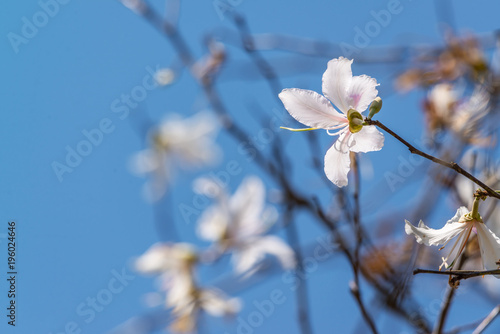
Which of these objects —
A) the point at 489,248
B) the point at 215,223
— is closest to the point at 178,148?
the point at 215,223

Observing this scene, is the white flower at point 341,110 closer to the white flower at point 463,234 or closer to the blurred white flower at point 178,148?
the white flower at point 463,234

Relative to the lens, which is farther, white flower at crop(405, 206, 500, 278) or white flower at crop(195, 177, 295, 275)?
white flower at crop(195, 177, 295, 275)

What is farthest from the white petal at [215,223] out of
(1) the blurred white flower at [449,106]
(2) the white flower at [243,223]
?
(1) the blurred white flower at [449,106]

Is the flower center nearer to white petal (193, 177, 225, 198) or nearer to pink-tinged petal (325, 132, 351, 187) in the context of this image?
pink-tinged petal (325, 132, 351, 187)

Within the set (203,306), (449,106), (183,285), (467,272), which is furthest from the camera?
(183,285)

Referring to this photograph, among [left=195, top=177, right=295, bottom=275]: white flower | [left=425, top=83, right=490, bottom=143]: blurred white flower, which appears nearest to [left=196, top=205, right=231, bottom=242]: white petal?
[left=195, top=177, right=295, bottom=275]: white flower

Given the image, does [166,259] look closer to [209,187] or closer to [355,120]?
[209,187]
